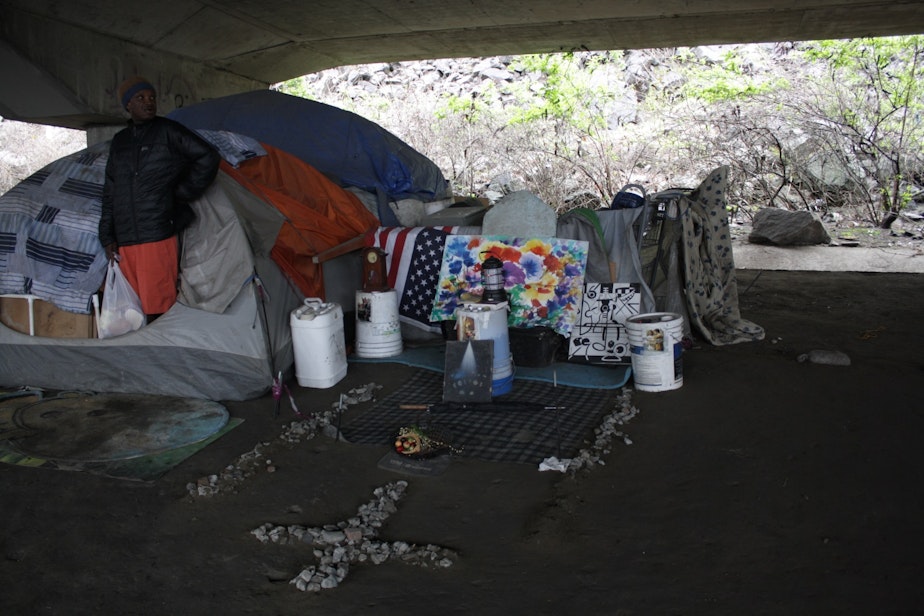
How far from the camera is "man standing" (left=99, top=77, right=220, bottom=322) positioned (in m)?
4.40

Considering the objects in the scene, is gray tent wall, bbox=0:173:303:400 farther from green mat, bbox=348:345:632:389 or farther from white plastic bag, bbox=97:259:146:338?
green mat, bbox=348:345:632:389

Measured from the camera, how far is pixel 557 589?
259 centimetres

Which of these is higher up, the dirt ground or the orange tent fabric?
the orange tent fabric

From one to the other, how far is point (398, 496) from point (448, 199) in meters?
4.63

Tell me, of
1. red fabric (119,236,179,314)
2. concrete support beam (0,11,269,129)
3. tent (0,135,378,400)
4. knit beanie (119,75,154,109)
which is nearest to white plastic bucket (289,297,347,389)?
tent (0,135,378,400)

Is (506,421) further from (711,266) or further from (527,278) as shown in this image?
(711,266)

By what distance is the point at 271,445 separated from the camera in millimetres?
3900

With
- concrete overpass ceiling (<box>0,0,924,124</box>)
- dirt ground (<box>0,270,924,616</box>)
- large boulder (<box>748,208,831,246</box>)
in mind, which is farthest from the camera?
large boulder (<box>748,208,831,246</box>)

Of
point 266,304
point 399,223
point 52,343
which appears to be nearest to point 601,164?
point 399,223

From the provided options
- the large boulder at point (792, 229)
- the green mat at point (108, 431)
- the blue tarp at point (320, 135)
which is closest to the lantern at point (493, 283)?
the green mat at point (108, 431)

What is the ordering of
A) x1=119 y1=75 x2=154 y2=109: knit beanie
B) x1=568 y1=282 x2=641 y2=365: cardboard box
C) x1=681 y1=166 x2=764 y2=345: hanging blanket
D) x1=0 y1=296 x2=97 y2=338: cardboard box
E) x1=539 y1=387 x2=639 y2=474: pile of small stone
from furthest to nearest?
x1=681 y1=166 x2=764 y2=345: hanging blanket, x1=568 y1=282 x2=641 y2=365: cardboard box, x1=0 y1=296 x2=97 y2=338: cardboard box, x1=119 y1=75 x2=154 y2=109: knit beanie, x1=539 y1=387 x2=639 y2=474: pile of small stone

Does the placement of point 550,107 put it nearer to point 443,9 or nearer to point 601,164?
point 601,164

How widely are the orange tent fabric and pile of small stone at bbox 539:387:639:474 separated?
230 centimetres

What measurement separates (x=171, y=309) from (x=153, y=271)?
0.27 meters
